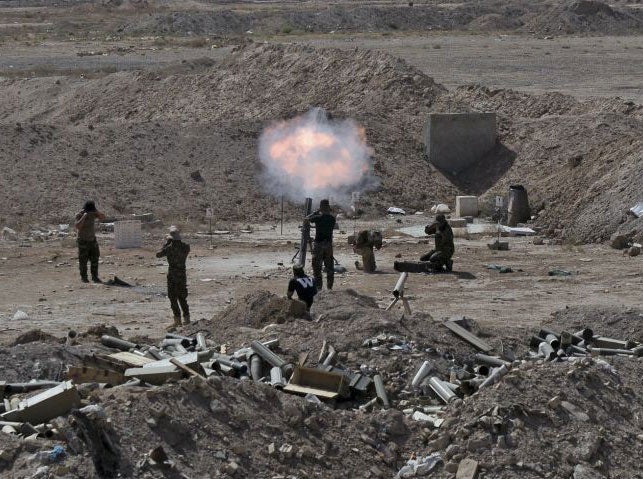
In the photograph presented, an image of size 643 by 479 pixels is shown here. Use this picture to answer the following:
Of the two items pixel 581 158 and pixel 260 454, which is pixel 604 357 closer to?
pixel 260 454

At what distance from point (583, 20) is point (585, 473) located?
6068 cm

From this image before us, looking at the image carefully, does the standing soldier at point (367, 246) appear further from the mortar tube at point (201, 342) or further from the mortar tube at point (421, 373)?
the mortar tube at point (421, 373)

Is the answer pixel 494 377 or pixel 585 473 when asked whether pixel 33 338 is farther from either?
pixel 585 473

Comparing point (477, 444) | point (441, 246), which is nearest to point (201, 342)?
point (477, 444)

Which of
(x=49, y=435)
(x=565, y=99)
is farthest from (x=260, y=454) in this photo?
(x=565, y=99)

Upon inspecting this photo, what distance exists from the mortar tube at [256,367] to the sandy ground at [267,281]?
4191 millimetres

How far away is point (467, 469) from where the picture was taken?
1203 centimetres

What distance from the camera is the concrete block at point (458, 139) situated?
31.8m

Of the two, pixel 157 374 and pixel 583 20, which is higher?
pixel 583 20

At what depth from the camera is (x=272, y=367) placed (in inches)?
543

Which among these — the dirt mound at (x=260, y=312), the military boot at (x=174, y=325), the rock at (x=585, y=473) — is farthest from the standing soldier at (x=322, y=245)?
the rock at (x=585, y=473)

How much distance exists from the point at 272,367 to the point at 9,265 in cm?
1089

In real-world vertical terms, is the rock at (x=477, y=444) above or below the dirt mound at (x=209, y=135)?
below

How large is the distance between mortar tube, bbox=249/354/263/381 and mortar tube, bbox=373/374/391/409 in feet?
3.67
